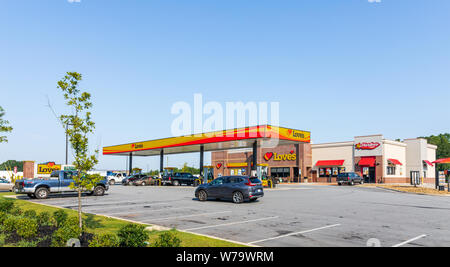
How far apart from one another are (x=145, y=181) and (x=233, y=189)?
28771 millimetres

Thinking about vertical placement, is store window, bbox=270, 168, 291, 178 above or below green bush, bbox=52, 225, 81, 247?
below

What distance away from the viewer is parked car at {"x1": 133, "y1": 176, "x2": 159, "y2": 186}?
45241 mm

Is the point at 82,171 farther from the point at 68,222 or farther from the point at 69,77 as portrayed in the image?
the point at 69,77

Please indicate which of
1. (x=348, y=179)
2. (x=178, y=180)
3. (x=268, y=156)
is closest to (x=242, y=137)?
(x=178, y=180)

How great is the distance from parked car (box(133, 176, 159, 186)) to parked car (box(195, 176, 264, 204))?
1036 inches

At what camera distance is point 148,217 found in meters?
13.5

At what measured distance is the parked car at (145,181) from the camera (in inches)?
1781

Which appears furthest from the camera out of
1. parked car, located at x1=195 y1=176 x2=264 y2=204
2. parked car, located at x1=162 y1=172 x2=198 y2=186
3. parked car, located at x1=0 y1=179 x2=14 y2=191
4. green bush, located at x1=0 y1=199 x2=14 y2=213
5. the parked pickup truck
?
parked car, located at x1=162 y1=172 x2=198 y2=186

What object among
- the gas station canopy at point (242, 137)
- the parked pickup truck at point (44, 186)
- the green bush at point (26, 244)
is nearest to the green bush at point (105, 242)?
the green bush at point (26, 244)

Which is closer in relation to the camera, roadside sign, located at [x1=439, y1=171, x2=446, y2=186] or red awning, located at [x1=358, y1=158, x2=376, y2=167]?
roadside sign, located at [x1=439, y1=171, x2=446, y2=186]

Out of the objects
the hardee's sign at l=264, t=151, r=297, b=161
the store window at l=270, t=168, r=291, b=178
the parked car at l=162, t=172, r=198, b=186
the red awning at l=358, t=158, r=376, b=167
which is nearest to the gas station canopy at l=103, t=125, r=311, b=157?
the parked car at l=162, t=172, r=198, b=186

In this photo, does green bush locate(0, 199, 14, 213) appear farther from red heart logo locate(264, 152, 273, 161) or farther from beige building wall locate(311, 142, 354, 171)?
red heart logo locate(264, 152, 273, 161)

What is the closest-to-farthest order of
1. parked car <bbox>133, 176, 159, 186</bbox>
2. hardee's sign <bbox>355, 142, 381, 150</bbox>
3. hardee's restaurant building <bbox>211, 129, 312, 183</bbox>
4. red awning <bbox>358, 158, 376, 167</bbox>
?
parked car <bbox>133, 176, 159, 186</bbox> → red awning <bbox>358, 158, 376, 167</bbox> → hardee's sign <bbox>355, 142, 381, 150</bbox> → hardee's restaurant building <bbox>211, 129, 312, 183</bbox>
